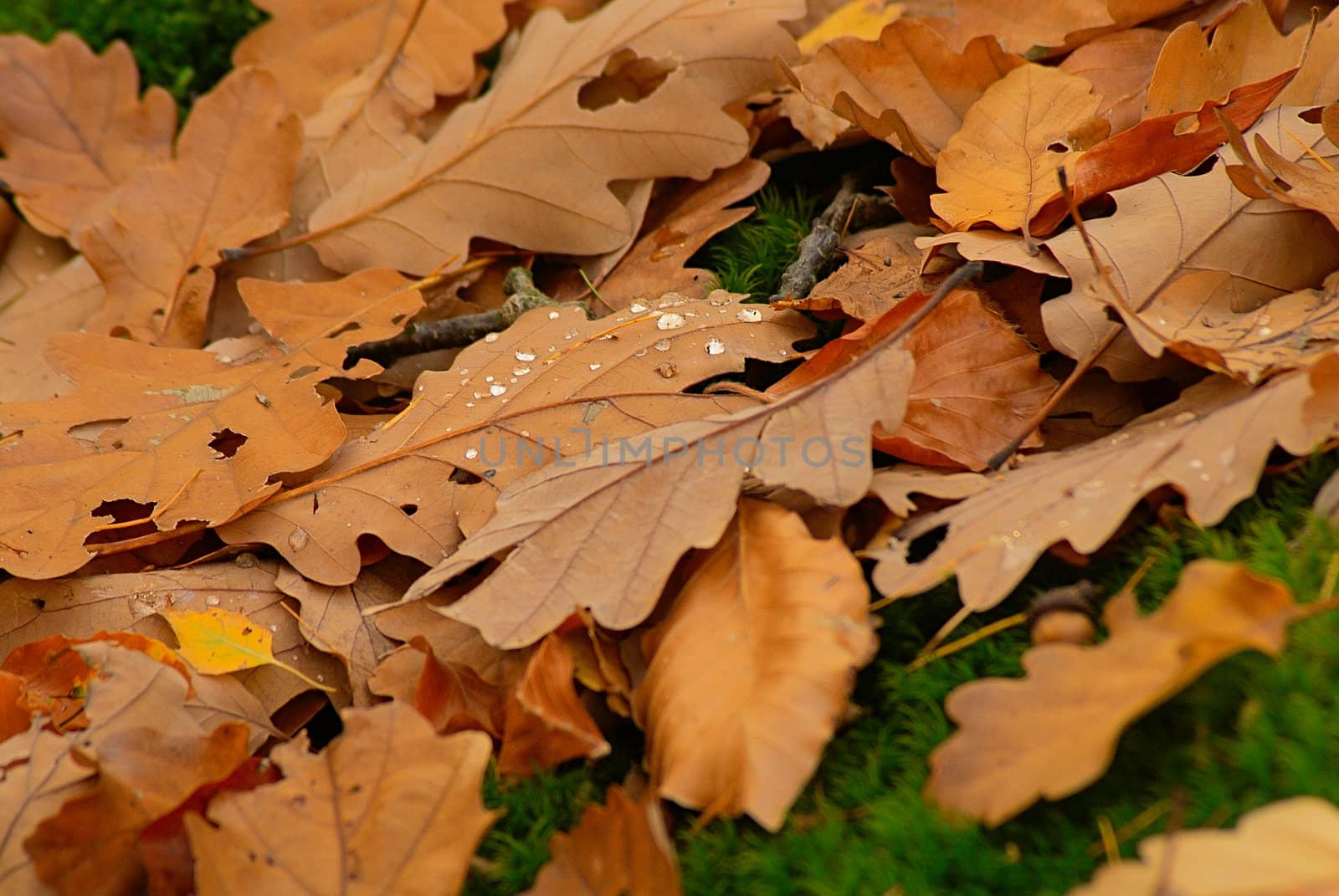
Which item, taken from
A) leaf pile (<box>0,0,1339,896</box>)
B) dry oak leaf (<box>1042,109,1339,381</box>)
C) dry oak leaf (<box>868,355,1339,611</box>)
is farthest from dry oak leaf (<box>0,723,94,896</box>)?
dry oak leaf (<box>1042,109,1339,381</box>)

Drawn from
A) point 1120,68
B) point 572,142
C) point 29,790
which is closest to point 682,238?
point 572,142

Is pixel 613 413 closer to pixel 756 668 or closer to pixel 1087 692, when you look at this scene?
pixel 756 668

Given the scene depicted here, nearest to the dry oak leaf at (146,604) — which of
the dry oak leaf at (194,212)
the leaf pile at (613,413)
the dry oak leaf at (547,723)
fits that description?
the leaf pile at (613,413)

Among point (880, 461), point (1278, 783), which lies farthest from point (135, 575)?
point (1278, 783)

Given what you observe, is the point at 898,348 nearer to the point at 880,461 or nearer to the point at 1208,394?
the point at 880,461

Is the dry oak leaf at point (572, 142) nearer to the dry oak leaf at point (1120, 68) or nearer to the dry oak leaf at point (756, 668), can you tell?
the dry oak leaf at point (1120, 68)

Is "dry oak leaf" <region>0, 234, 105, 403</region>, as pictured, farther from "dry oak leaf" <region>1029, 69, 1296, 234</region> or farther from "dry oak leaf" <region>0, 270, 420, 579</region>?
"dry oak leaf" <region>1029, 69, 1296, 234</region>
